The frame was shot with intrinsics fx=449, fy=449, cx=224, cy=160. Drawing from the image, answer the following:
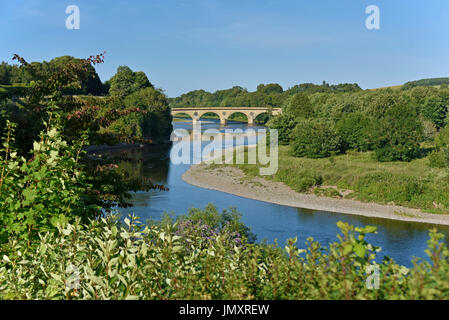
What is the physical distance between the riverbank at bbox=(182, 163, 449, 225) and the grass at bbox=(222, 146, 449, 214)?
823 millimetres

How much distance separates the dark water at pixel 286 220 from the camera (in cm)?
2223

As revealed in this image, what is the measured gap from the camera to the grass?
98.6ft

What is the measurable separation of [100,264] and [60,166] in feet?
7.47

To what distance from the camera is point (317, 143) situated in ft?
149

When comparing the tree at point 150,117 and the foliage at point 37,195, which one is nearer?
the foliage at point 37,195

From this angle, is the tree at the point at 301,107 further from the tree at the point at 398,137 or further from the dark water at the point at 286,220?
the dark water at the point at 286,220

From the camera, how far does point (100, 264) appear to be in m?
4.32

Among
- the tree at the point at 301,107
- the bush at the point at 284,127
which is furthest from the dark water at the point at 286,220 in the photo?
the tree at the point at 301,107

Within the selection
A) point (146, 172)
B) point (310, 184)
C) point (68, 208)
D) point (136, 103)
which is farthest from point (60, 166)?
point (136, 103)

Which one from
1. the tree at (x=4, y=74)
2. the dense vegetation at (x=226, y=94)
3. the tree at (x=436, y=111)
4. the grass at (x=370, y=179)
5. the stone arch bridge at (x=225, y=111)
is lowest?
the grass at (x=370, y=179)

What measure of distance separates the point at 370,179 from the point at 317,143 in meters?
12.4

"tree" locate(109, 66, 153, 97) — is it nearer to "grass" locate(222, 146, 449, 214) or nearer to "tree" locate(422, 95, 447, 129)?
"grass" locate(222, 146, 449, 214)

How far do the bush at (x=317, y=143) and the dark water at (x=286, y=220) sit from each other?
14.1 meters
